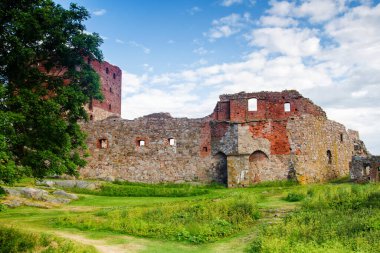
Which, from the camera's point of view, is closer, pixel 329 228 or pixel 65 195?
pixel 329 228

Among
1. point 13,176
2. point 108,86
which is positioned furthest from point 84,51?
point 108,86

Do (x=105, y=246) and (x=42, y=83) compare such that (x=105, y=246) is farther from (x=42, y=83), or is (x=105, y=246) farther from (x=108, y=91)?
(x=108, y=91)

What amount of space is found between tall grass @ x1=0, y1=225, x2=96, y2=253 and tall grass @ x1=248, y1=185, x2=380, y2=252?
16.2 feet

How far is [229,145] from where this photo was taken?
2950 cm

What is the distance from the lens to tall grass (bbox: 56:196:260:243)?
1366 centimetres

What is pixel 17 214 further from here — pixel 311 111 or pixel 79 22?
pixel 311 111

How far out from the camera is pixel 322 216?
1402 centimetres

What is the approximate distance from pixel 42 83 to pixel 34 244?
562 cm

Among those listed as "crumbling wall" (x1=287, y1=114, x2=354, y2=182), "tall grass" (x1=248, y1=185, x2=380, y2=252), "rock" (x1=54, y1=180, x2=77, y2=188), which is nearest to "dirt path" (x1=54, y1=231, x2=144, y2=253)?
"tall grass" (x1=248, y1=185, x2=380, y2=252)

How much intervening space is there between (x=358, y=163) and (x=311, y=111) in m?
4.83

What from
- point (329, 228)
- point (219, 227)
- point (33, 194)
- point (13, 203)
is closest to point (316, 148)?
point (219, 227)

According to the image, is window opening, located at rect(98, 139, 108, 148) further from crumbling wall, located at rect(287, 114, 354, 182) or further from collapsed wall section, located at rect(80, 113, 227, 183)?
crumbling wall, located at rect(287, 114, 354, 182)

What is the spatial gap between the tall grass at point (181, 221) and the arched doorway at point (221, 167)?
38.7 ft

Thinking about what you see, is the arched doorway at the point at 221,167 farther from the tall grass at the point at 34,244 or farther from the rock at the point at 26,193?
the tall grass at the point at 34,244
